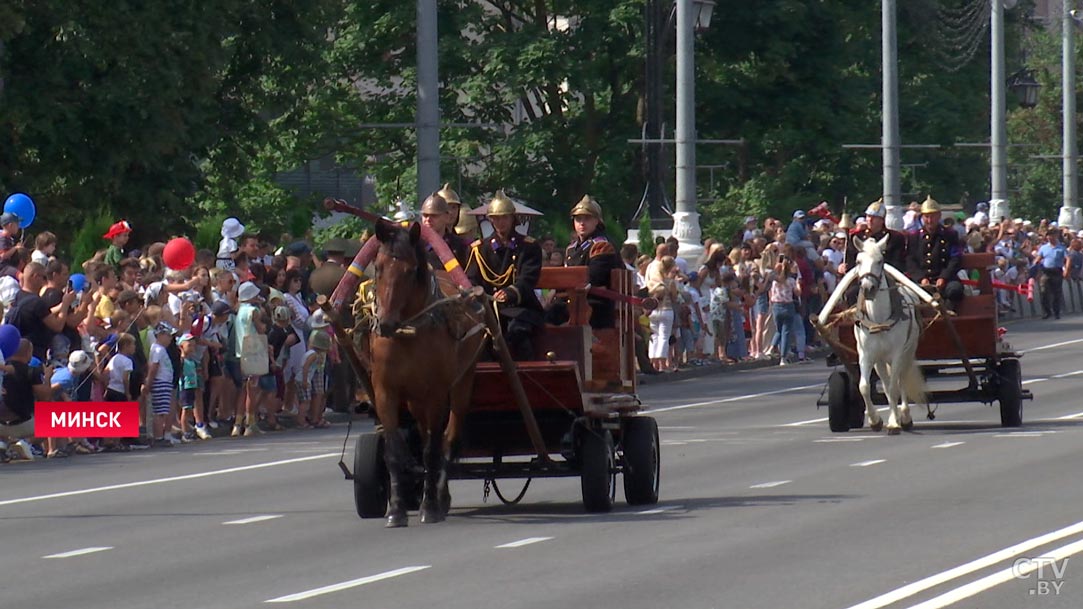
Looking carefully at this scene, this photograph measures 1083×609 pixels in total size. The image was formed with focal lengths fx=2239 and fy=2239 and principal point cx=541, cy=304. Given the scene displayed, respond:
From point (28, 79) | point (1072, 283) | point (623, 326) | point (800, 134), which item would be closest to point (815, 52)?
point (800, 134)

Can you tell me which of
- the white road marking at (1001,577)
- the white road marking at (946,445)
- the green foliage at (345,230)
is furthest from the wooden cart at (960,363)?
the green foliage at (345,230)

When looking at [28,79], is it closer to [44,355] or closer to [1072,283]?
[44,355]

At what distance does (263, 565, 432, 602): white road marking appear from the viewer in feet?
37.6

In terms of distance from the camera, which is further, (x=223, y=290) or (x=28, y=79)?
(x=28, y=79)

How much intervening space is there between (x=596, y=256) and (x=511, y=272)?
1.02 m

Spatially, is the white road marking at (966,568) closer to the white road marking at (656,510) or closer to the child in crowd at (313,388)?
the white road marking at (656,510)

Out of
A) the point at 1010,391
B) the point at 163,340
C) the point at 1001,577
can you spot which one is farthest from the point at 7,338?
the point at 1001,577

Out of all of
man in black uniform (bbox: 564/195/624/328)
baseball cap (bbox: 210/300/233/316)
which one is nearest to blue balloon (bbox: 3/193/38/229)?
baseball cap (bbox: 210/300/233/316)

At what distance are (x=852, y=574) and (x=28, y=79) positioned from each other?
70.1 feet

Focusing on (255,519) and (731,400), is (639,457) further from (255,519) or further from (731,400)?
(731,400)

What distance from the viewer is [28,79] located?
1209 inches

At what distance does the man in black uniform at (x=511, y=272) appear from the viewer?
1499 cm

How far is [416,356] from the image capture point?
14.2 metres

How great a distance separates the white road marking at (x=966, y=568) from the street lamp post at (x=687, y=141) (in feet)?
72.5
